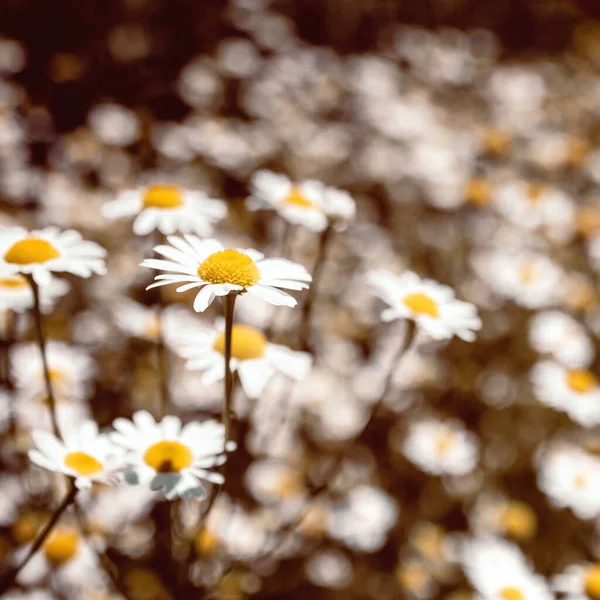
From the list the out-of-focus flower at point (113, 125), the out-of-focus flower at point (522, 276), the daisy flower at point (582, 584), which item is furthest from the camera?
the out-of-focus flower at point (113, 125)

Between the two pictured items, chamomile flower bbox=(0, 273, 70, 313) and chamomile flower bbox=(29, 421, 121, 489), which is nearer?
chamomile flower bbox=(29, 421, 121, 489)

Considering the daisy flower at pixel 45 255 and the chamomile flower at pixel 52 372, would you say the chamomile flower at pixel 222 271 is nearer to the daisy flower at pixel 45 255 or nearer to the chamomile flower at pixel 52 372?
the daisy flower at pixel 45 255

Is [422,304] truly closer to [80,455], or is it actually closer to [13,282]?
[80,455]

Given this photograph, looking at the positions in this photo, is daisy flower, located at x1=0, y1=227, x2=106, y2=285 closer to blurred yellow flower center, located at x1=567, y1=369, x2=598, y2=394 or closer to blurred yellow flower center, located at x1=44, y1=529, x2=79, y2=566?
blurred yellow flower center, located at x1=44, y1=529, x2=79, y2=566

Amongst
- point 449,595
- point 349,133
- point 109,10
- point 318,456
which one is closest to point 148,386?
point 318,456

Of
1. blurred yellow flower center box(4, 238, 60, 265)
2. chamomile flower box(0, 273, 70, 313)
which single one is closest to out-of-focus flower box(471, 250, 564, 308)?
chamomile flower box(0, 273, 70, 313)

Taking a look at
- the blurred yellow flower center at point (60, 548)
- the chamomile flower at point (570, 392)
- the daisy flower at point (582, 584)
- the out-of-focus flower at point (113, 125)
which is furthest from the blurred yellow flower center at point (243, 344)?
the out-of-focus flower at point (113, 125)
